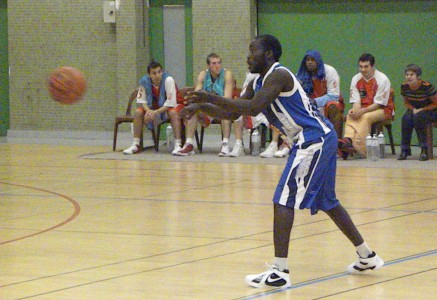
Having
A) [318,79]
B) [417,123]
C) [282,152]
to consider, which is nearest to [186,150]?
[282,152]

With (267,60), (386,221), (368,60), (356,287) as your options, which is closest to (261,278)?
(356,287)

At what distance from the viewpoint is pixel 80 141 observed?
1889 centimetres

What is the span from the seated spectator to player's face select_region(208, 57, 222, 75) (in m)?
2.91

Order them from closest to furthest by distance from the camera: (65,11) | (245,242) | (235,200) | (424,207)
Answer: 1. (245,242)
2. (424,207)
3. (235,200)
4. (65,11)

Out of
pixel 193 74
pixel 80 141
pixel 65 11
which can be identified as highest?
pixel 65 11

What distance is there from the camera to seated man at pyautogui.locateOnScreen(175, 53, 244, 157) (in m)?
15.6

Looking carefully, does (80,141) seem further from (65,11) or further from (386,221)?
(386,221)

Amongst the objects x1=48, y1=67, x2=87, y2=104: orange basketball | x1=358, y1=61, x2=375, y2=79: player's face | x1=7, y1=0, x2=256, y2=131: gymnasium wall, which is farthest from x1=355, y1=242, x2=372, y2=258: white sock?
x1=7, y1=0, x2=256, y2=131: gymnasium wall

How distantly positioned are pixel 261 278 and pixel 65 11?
13.1 meters

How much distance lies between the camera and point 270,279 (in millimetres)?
6777

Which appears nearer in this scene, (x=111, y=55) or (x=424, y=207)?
(x=424, y=207)

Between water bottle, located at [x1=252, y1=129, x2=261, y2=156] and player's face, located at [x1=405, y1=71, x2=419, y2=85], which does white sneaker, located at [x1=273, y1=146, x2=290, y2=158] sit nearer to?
water bottle, located at [x1=252, y1=129, x2=261, y2=156]

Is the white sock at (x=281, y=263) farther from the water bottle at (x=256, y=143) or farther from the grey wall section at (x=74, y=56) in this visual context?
the grey wall section at (x=74, y=56)

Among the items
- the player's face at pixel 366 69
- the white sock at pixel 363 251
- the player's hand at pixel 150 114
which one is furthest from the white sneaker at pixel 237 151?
the white sock at pixel 363 251
